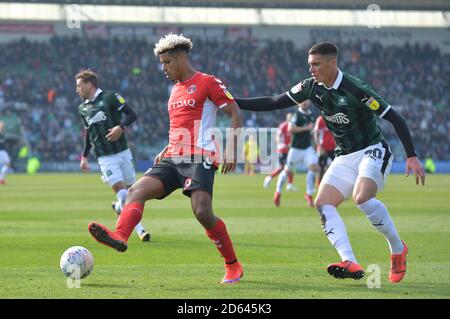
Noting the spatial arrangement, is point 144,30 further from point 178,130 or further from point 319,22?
point 178,130

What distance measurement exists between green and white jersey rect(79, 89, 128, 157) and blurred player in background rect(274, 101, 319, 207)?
25.1 feet

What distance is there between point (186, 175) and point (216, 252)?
329 cm

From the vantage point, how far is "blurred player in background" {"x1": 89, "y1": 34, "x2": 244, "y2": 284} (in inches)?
326

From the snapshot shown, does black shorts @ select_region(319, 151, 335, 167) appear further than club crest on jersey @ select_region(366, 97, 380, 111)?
Yes

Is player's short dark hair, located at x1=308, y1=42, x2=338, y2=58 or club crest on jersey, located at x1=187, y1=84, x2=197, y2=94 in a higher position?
player's short dark hair, located at x1=308, y1=42, x2=338, y2=58

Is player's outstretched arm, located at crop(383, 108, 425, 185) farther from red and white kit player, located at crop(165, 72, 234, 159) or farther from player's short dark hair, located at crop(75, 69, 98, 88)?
player's short dark hair, located at crop(75, 69, 98, 88)

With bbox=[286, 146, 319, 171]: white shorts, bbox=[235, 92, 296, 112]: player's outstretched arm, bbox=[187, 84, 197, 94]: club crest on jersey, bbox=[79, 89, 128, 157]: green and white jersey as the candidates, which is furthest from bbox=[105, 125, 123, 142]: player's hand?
bbox=[286, 146, 319, 171]: white shorts

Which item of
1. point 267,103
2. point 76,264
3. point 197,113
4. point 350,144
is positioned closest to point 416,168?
point 350,144

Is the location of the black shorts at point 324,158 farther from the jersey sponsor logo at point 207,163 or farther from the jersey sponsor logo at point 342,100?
the jersey sponsor logo at point 207,163

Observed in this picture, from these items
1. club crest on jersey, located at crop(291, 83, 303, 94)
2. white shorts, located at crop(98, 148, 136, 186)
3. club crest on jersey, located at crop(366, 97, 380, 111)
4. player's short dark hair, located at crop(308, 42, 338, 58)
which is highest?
player's short dark hair, located at crop(308, 42, 338, 58)

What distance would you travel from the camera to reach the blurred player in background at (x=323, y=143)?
21109mm

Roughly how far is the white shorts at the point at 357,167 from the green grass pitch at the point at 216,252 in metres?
0.99

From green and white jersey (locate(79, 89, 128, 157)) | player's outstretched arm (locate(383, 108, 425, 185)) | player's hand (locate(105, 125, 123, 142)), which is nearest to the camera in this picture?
player's outstretched arm (locate(383, 108, 425, 185))
